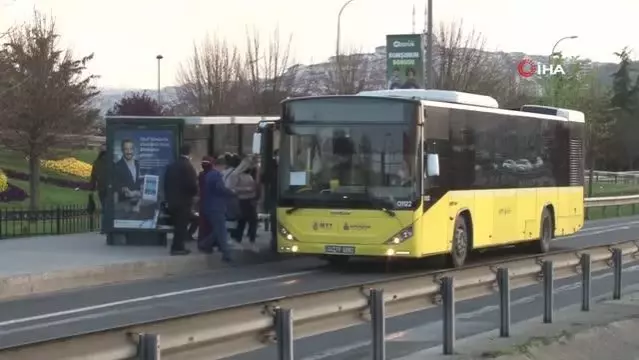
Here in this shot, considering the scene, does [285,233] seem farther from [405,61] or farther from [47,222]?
[405,61]

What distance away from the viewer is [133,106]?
60.9m

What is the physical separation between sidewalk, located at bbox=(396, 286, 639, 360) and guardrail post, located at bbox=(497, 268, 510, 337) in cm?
10

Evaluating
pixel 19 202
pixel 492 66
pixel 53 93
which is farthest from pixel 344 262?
pixel 492 66

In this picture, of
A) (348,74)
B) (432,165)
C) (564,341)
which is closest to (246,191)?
(432,165)

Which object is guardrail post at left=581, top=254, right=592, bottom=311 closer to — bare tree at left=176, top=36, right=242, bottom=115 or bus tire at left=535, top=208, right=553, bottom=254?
bus tire at left=535, top=208, right=553, bottom=254

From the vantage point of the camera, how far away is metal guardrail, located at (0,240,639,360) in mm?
6039

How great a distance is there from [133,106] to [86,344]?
56056mm

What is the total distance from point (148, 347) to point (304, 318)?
1771 millimetres

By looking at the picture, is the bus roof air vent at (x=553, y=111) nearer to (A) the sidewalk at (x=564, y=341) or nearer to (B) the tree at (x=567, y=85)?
(A) the sidewalk at (x=564, y=341)

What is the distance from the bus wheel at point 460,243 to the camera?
1830cm

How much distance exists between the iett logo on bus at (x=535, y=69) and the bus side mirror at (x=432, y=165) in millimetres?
45238

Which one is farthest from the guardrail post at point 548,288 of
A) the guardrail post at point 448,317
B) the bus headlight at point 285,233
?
the bus headlight at point 285,233

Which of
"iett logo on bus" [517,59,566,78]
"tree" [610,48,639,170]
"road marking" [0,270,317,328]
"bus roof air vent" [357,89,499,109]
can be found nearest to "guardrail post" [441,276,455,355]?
"road marking" [0,270,317,328]

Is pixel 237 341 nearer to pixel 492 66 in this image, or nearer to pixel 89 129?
pixel 89 129
